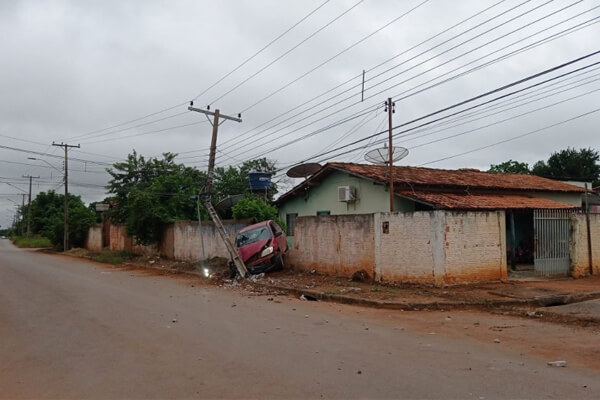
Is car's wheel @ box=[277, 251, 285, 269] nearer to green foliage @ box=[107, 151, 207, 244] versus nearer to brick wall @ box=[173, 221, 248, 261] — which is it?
brick wall @ box=[173, 221, 248, 261]

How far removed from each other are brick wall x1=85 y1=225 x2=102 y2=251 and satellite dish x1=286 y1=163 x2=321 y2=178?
22908 mm

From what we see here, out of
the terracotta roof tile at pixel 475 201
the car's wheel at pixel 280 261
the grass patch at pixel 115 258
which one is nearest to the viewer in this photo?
the terracotta roof tile at pixel 475 201

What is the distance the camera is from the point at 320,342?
7676mm

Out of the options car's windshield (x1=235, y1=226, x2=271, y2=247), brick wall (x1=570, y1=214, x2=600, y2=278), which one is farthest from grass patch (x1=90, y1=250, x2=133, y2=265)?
brick wall (x1=570, y1=214, x2=600, y2=278)

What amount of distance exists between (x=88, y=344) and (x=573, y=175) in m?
47.2

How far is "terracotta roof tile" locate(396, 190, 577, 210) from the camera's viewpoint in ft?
54.6

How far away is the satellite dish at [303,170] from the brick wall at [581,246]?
36.3ft

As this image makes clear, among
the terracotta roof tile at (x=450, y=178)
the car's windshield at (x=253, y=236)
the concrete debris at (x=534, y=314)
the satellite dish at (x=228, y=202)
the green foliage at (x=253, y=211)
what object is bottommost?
the concrete debris at (x=534, y=314)

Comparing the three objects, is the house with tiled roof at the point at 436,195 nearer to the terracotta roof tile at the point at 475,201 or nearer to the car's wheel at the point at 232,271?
the terracotta roof tile at the point at 475,201

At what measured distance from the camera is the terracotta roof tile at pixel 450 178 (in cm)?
2020

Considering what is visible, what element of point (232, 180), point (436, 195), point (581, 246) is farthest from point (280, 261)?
point (232, 180)

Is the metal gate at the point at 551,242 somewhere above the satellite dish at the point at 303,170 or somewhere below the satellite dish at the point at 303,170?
below

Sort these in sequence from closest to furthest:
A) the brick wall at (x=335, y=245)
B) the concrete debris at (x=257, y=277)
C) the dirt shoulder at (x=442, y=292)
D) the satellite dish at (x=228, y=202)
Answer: the dirt shoulder at (x=442, y=292) < the brick wall at (x=335, y=245) < the concrete debris at (x=257, y=277) < the satellite dish at (x=228, y=202)

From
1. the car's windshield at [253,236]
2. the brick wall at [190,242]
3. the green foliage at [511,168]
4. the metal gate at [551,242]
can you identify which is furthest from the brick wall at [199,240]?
the green foliage at [511,168]
